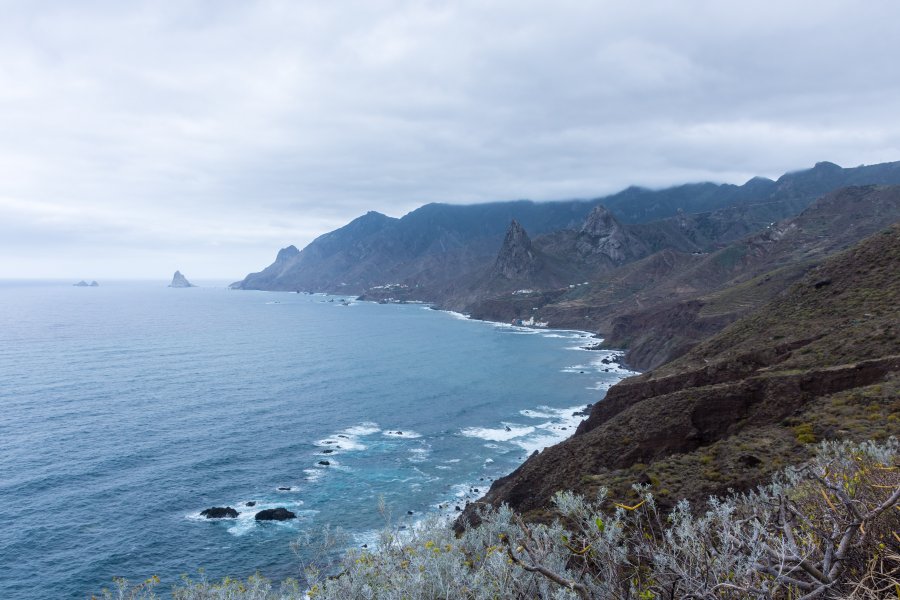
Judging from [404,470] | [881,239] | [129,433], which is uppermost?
[881,239]

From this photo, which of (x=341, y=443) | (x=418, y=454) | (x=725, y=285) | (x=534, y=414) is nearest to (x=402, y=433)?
(x=418, y=454)

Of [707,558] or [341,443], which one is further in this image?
[341,443]

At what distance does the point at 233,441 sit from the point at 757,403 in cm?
5449

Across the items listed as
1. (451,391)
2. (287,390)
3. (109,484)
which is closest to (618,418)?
(109,484)

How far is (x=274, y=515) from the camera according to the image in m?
43.6

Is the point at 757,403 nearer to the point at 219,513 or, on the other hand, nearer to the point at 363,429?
the point at 219,513

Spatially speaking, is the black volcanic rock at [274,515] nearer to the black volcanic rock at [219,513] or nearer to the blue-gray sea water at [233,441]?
the blue-gray sea water at [233,441]

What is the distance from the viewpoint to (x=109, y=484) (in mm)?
47938

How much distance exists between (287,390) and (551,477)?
62.9 metres

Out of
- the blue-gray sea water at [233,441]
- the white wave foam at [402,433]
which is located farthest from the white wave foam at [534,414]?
the white wave foam at [402,433]

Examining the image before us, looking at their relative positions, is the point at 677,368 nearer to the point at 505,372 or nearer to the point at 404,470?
the point at 404,470

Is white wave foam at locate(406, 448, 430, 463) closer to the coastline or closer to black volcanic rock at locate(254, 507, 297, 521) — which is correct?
the coastline

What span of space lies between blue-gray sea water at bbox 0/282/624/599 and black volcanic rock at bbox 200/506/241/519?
62 cm

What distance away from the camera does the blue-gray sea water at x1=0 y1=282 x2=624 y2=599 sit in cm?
3888
